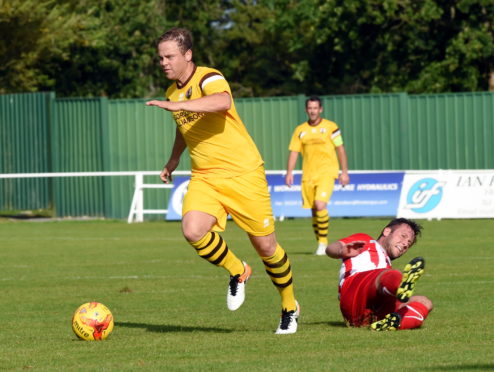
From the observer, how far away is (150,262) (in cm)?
1772

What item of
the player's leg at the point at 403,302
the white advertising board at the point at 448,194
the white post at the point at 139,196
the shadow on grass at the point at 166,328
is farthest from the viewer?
the white post at the point at 139,196

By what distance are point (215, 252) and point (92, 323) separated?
1107 mm

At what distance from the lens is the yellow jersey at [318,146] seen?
19.0 m

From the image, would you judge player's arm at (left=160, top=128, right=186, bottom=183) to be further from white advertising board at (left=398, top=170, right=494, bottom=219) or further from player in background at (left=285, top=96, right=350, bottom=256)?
white advertising board at (left=398, top=170, right=494, bottom=219)

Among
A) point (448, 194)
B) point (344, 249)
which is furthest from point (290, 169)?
point (344, 249)

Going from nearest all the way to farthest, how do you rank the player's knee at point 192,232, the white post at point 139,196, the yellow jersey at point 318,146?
the player's knee at point 192,232 → the yellow jersey at point 318,146 → the white post at point 139,196

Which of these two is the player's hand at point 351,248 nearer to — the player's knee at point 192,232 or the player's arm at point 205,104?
the player's knee at point 192,232

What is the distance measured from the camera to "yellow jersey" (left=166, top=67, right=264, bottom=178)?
31.0 ft

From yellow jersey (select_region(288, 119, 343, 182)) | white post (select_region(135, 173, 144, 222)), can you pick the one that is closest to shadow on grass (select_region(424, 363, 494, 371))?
yellow jersey (select_region(288, 119, 343, 182))

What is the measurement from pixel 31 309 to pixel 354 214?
1627cm

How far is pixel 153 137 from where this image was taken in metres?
32.2

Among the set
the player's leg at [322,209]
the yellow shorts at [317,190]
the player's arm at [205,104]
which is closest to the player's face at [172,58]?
the player's arm at [205,104]

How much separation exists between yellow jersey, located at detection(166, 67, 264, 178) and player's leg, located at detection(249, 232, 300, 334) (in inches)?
22.6

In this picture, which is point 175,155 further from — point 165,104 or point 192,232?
point 165,104
